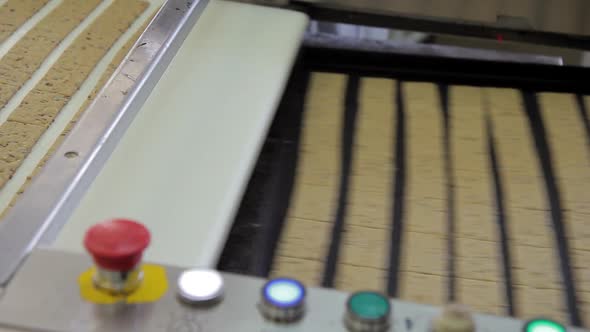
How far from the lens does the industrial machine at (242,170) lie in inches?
29.8

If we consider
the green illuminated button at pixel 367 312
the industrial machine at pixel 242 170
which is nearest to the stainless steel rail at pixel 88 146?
the industrial machine at pixel 242 170

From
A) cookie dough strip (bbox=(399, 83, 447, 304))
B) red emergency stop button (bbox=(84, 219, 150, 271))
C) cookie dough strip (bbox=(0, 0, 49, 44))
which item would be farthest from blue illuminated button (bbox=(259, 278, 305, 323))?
cookie dough strip (bbox=(0, 0, 49, 44))

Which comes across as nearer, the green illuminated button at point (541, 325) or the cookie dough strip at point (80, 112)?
the green illuminated button at point (541, 325)

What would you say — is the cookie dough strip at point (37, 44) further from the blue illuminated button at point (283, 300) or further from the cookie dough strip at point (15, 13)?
the blue illuminated button at point (283, 300)

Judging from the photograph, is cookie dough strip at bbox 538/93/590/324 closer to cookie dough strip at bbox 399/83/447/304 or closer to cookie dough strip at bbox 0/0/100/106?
cookie dough strip at bbox 399/83/447/304

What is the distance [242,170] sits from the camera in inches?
42.2

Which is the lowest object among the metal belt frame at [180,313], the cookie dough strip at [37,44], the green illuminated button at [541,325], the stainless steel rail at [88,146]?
the metal belt frame at [180,313]

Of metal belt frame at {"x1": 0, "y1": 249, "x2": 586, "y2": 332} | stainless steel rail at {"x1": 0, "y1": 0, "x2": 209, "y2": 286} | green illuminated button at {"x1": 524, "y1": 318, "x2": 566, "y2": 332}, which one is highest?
Result: stainless steel rail at {"x1": 0, "y1": 0, "x2": 209, "y2": 286}

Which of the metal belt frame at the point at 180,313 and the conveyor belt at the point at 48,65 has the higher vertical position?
the conveyor belt at the point at 48,65

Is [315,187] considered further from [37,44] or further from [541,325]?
[37,44]

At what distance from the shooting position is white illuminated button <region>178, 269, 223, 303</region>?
77 cm

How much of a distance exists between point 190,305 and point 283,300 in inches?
4.0

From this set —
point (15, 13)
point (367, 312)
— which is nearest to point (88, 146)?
point (367, 312)

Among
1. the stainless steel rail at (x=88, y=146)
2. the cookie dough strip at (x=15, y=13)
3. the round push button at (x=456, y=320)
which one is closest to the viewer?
the round push button at (x=456, y=320)
